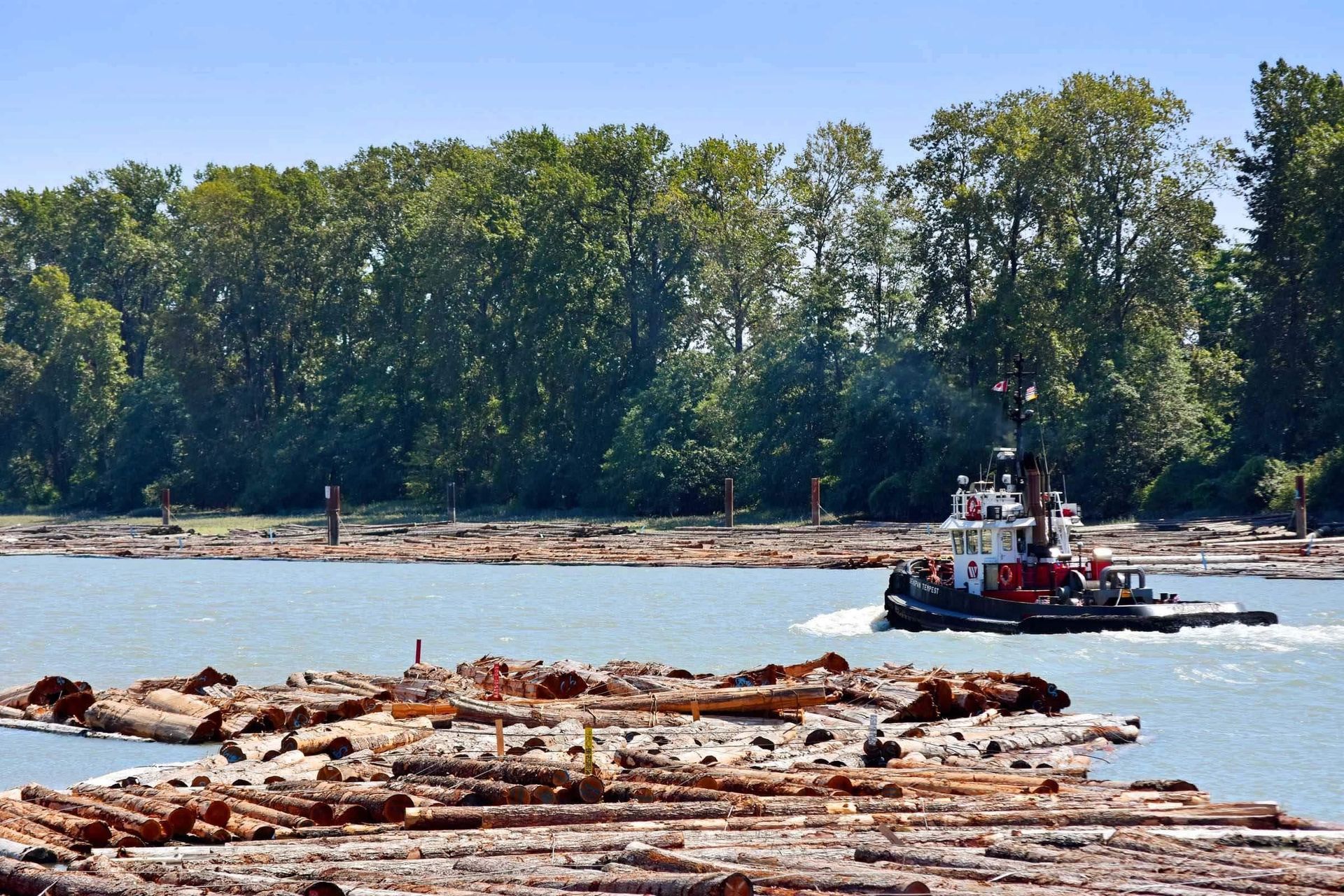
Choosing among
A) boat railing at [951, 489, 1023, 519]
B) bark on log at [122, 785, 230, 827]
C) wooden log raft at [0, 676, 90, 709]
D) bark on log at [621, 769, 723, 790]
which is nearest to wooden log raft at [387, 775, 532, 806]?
bark on log at [621, 769, 723, 790]

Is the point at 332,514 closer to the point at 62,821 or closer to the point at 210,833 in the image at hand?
the point at 62,821

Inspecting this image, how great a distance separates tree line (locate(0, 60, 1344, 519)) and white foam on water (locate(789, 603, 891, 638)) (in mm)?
25359

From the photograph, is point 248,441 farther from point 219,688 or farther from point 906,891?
point 906,891

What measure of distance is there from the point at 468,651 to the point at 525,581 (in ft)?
69.1

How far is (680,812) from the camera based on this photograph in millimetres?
13961

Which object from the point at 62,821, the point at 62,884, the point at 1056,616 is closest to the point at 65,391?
the point at 1056,616

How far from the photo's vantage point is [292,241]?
101562 mm

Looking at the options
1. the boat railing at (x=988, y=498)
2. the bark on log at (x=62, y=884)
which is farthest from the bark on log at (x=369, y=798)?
the boat railing at (x=988, y=498)

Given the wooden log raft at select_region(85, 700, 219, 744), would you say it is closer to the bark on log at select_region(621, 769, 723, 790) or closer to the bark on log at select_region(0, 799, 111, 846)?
the bark on log at select_region(0, 799, 111, 846)

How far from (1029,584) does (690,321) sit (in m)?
55.2

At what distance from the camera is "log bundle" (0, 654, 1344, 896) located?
11.5 metres

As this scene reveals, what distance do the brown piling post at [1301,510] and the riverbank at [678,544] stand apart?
394 millimetres

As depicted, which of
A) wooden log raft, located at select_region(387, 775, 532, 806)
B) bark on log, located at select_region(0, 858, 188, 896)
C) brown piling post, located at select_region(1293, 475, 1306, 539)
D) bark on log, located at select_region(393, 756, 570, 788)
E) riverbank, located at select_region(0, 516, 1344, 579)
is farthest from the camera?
brown piling post, located at select_region(1293, 475, 1306, 539)

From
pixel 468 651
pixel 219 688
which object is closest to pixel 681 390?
pixel 468 651
